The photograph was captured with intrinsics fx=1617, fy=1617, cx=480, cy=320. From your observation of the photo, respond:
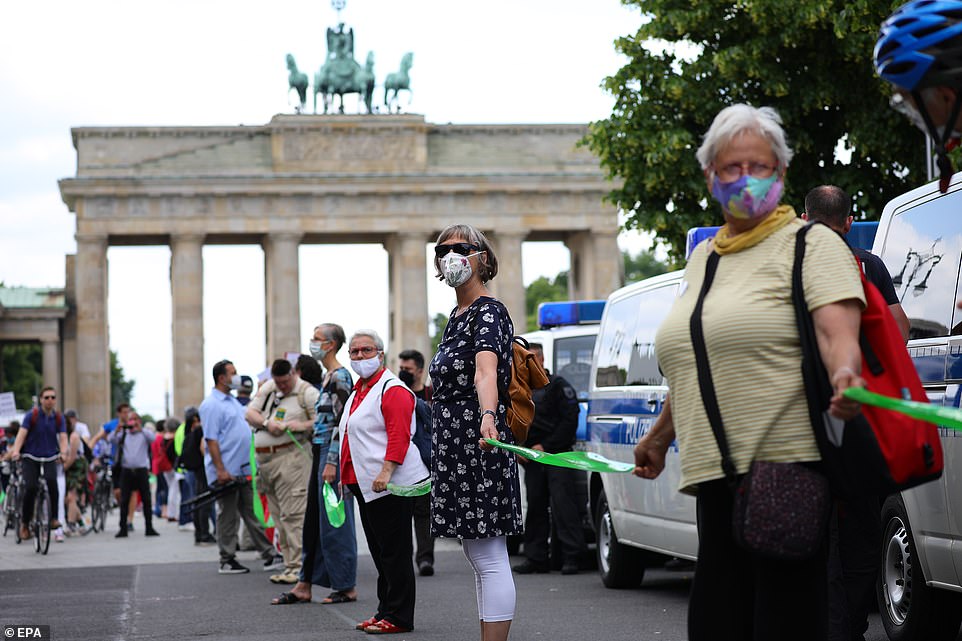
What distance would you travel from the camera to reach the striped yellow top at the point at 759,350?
4.12 metres

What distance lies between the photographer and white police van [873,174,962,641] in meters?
7.32

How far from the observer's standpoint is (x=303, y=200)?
6619 centimetres

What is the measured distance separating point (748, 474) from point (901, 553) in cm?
442

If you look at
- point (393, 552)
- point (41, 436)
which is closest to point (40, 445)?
point (41, 436)

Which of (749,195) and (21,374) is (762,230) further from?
(21,374)

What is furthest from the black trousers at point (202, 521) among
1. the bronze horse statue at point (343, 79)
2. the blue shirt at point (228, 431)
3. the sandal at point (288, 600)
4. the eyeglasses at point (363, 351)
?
the bronze horse statue at point (343, 79)

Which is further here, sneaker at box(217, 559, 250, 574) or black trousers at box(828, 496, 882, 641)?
sneaker at box(217, 559, 250, 574)

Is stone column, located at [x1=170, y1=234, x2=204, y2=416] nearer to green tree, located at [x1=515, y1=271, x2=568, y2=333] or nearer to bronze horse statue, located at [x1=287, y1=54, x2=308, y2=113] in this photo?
bronze horse statue, located at [x1=287, y1=54, x2=308, y2=113]

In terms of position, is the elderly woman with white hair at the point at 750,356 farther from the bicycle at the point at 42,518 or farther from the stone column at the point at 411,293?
the stone column at the point at 411,293

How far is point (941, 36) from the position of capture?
151 inches

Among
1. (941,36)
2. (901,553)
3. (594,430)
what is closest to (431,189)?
(594,430)

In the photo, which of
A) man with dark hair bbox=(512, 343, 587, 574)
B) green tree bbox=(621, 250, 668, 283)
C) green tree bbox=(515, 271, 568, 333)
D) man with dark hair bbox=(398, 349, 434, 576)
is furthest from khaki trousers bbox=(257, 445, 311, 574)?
green tree bbox=(621, 250, 668, 283)

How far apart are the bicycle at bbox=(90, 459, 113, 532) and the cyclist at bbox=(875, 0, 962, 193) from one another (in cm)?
2217

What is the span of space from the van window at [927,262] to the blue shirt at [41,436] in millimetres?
13973
